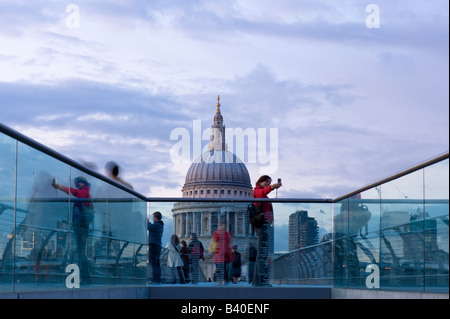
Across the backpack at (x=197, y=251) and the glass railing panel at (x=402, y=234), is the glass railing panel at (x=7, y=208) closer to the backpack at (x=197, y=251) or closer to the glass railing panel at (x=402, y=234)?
the glass railing panel at (x=402, y=234)

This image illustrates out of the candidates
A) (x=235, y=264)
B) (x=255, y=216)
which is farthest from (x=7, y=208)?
(x=235, y=264)

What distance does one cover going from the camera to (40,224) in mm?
6844

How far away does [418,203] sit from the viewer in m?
7.32

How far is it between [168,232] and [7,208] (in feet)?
17.7

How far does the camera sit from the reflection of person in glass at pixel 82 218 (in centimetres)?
789

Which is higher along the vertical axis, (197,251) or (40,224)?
(40,224)

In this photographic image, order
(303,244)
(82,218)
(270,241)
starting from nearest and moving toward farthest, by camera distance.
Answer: (82,218)
(270,241)
(303,244)

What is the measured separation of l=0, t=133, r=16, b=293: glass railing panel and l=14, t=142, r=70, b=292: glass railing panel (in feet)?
0.34

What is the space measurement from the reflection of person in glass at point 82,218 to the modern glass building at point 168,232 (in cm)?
1

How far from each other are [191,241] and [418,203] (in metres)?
4.80

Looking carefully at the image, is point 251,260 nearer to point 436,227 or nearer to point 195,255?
point 195,255

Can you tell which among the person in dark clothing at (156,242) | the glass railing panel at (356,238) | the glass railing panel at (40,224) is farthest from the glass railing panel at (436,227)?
the person in dark clothing at (156,242)

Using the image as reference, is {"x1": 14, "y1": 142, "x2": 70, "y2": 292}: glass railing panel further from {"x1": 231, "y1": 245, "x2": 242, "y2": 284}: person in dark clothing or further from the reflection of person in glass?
{"x1": 231, "y1": 245, "x2": 242, "y2": 284}: person in dark clothing
